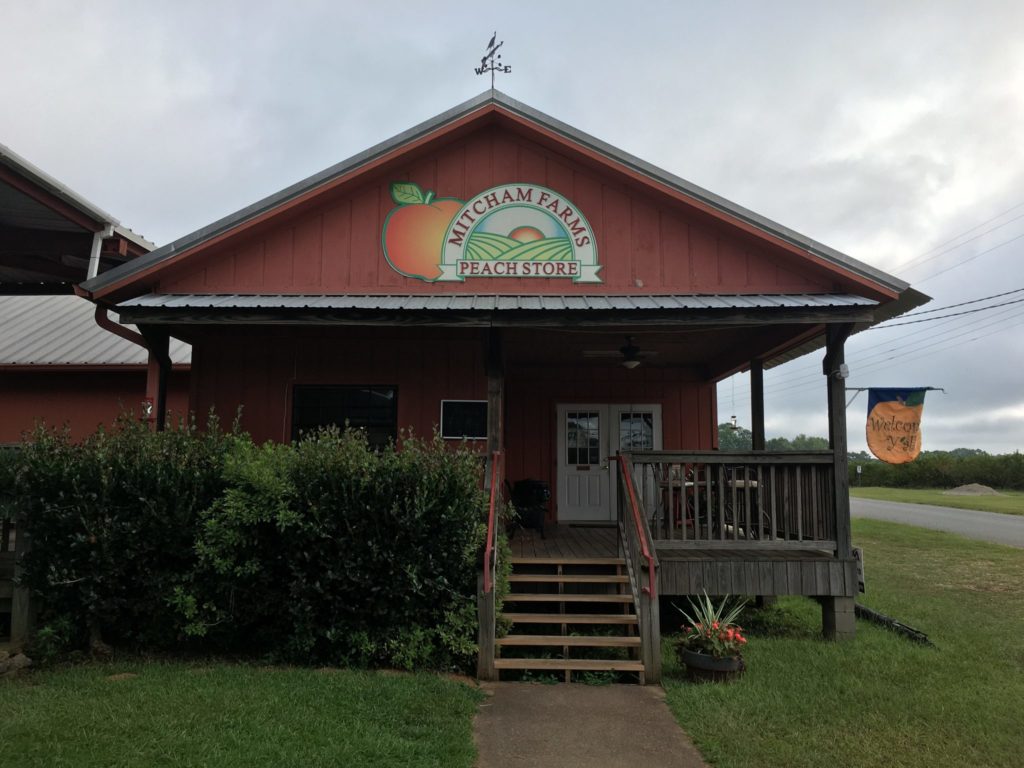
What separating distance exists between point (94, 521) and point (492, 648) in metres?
3.83

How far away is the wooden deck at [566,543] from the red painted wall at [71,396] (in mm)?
6496

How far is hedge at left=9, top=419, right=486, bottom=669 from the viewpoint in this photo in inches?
259

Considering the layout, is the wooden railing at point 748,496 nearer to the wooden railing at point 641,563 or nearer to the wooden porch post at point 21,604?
the wooden railing at point 641,563

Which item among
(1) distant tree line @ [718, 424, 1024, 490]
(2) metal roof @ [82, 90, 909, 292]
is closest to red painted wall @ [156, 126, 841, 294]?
(2) metal roof @ [82, 90, 909, 292]

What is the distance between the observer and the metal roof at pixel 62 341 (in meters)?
12.1

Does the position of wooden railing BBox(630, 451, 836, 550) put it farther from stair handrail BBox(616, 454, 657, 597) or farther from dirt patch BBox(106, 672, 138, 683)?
dirt patch BBox(106, 672, 138, 683)

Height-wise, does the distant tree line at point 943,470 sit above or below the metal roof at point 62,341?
below

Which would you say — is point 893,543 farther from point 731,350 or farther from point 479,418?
point 479,418

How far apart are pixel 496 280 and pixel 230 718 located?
19.2ft

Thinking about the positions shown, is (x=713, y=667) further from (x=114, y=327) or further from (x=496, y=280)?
(x=114, y=327)

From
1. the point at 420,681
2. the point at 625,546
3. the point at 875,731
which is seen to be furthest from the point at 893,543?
the point at 420,681

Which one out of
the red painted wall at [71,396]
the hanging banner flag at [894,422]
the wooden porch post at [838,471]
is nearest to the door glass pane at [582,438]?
the hanging banner flag at [894,422]

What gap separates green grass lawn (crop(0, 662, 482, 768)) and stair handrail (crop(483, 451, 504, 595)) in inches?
36.2

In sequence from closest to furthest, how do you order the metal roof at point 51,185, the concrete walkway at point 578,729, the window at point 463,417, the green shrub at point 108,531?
the concrete walkway at point 578,729
the green shrub at point 108,531
the metal roof at point 51,185
the window at point 463,417
